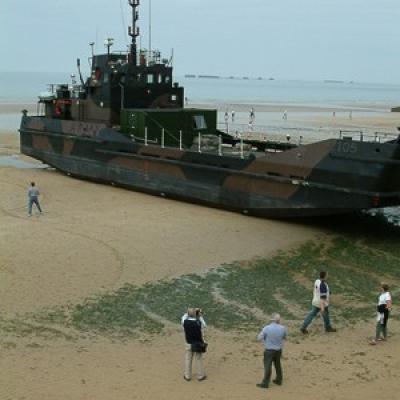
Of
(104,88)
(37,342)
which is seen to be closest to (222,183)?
(104,88)

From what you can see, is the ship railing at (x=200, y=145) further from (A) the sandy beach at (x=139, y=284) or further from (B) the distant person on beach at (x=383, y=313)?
(B) the distant person on beach at (x=383, y=313)

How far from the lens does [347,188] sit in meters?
15.6

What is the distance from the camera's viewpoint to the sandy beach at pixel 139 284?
789cm

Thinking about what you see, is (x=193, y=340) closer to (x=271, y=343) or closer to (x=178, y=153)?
(x=271, y=343)

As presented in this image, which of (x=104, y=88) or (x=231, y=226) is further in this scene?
(x=104, y=88)

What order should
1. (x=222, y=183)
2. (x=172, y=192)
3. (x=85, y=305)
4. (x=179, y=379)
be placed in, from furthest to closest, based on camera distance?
(x=172, y=192) → (x=222, y=183) → (x=85, y=305) → (x=179, y=379)

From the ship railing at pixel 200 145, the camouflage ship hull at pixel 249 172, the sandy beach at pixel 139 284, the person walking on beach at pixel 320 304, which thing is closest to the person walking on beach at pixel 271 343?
the sandy beach at pixel 139 284

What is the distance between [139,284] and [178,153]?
8.44 meters

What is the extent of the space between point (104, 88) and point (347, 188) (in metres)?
10.5

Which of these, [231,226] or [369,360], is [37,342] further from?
[231,226]

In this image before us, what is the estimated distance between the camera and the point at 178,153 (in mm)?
19609

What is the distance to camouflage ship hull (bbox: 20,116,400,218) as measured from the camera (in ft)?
50.1

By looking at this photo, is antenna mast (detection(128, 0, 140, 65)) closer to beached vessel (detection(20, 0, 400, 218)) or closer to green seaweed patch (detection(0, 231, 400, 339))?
beached vessel (detection(20, 0, 400, 218))

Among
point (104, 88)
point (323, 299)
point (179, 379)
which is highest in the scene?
point (104, 88)
